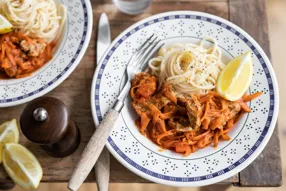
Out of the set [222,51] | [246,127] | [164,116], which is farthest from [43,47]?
[246,127]

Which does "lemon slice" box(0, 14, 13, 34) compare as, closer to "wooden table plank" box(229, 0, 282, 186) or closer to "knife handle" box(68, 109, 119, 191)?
"knife handle" box(68, 109, 119, 191)

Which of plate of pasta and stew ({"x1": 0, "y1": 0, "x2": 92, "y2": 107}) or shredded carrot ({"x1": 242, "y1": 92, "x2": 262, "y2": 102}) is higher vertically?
plate of pasta and stew ({"x1": 0, "y1": 0, "x2": 92, "y2": 107})

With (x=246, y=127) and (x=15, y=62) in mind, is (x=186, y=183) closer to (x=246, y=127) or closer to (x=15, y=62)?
(x=246, y=127)

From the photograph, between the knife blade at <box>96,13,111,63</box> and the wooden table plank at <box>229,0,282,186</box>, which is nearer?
the wooden table plank at <box>229,0,282,186</box>

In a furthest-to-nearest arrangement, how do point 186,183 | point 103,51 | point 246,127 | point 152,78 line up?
point 103,51 → point 152,78 → point 246,127 → point 186,183

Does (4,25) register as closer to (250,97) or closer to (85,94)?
(85,94)

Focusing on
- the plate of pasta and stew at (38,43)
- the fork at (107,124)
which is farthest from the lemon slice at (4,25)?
the fork at (107,124)

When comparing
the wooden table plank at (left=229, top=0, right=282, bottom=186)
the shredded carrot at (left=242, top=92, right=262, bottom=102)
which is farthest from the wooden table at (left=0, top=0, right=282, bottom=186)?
the shredded carrot at (left=242, top=92, right=262, bottom=102)

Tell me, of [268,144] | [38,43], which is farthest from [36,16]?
[268,144]
